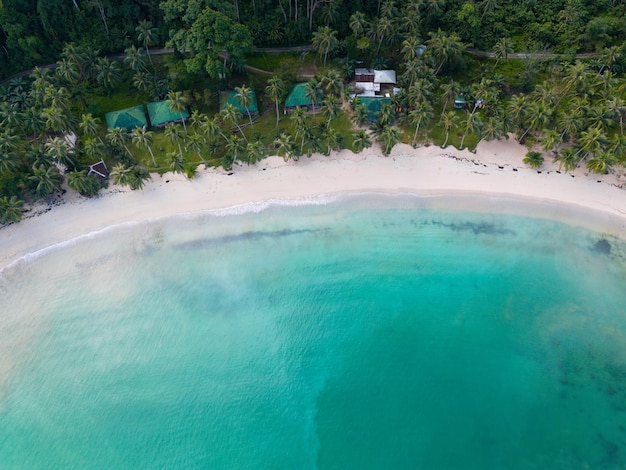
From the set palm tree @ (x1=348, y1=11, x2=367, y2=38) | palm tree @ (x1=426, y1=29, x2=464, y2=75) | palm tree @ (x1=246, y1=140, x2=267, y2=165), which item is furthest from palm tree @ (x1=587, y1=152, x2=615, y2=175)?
A: palm tree @ (x1=246, y1=140, x2=267, y2=165)

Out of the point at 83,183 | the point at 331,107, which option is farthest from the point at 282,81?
the point at 83,183

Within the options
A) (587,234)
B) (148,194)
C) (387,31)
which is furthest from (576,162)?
(148,194)

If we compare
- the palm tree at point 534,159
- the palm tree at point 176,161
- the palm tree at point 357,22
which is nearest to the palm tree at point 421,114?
the palm tree at point 534,159

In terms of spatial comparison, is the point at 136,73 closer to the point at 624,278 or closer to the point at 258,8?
the point at 258,8

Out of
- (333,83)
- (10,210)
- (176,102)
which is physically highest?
(333,83)

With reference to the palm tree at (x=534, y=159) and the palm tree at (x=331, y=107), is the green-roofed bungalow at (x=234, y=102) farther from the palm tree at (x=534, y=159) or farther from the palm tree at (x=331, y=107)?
the palm tree at (x=534, y=159)

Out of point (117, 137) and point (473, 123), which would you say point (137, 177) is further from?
point (473, 123)
